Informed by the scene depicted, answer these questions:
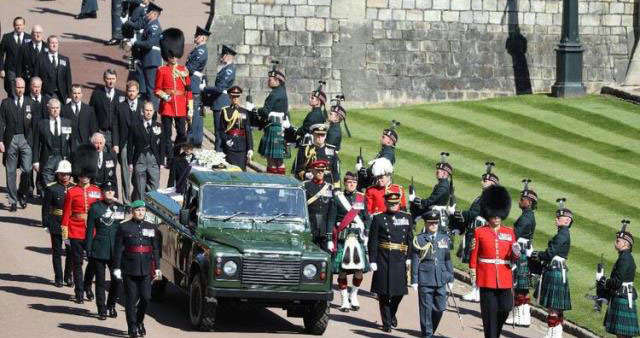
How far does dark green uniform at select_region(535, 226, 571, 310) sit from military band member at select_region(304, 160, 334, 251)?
3.02 meters

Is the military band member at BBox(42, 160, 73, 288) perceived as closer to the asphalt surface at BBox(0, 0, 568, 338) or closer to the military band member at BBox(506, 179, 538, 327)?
the asphalt surface at BBox(0, 0, 568, 338)

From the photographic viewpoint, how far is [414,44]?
4228cm

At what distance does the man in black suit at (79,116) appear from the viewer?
2962 centimetres

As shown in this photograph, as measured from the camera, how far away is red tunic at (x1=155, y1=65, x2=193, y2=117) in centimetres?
3148

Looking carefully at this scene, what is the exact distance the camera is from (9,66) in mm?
32219

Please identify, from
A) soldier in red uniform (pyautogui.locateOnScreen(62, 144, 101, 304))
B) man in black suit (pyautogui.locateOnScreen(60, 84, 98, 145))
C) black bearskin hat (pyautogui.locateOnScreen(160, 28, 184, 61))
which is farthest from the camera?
black bearskin hat (pyautogui.locateOnScreen(160, 28, 184, 61))

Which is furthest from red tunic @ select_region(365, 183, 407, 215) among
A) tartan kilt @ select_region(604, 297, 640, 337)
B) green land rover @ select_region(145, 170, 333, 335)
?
tartan kilt @ select_region(604, 297, 640, 337)

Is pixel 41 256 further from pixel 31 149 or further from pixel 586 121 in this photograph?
pixel 586 121

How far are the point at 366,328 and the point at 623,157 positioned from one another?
14247 millimetres

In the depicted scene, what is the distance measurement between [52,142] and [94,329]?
22.9 ft

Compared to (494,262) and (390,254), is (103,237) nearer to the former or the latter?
(390,254)

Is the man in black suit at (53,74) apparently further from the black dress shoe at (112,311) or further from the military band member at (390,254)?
the military band member at (390,254)

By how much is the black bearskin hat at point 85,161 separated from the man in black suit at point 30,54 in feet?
18.7

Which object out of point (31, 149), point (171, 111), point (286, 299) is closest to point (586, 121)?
point (171, 111)
